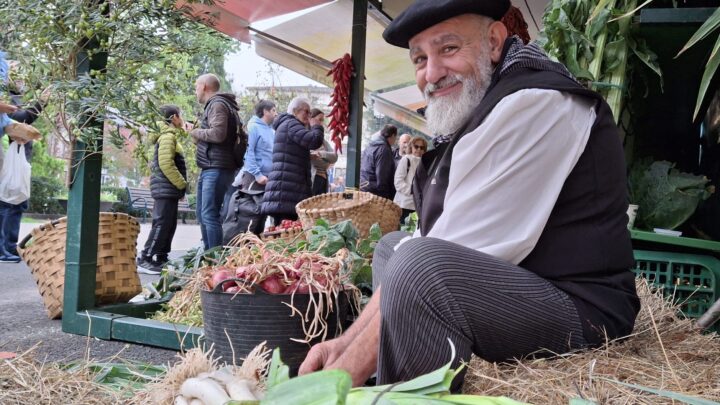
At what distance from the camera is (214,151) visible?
622cm

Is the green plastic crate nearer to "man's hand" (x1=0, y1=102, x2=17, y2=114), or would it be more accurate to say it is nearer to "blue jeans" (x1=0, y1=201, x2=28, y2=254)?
"man's hand" (x1=0, y1=102, x2=17, y2=114)

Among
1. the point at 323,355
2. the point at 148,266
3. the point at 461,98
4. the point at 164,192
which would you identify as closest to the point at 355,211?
the point at 461,98

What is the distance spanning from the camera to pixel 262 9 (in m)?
7.48

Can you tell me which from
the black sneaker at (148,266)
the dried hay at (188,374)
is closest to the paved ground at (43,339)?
the dried hay at (188,374)

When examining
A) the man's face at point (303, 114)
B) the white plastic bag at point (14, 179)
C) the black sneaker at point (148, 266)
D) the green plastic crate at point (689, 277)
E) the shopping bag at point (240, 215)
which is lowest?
the black sneaker at point (148, 266)

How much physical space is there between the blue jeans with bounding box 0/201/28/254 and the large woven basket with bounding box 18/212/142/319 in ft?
10.7

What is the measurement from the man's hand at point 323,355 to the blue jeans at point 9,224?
6.40 metres

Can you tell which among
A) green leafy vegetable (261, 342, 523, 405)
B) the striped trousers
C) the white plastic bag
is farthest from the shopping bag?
green leafy vegetable (261, 342, 523, 405)

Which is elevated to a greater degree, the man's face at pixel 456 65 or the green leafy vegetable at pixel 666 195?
the man's face at pixel 456 65

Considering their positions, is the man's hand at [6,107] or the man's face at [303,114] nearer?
the man's hand at [6,107]

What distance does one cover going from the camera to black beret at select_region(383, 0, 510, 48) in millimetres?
2066

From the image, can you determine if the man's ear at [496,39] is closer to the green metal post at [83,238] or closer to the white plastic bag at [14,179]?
the green metal post at [83,238]

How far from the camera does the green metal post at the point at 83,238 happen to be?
11.3 ft

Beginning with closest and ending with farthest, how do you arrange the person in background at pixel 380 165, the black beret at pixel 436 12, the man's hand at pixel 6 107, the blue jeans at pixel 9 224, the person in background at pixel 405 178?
the black beret at pixel 436 12 < the man's hand at pixel 6 107 < the blue jeans at pixel 9 224 < the person in background at pixel 405 178 < the person in background at pixel 380 165
